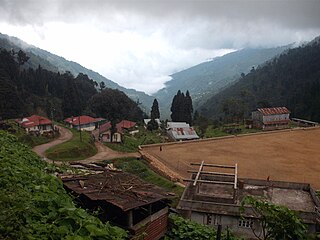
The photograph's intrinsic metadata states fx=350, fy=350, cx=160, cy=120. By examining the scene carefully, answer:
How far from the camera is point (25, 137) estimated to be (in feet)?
129

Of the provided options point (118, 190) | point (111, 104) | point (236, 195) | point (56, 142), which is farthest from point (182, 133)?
point (118, 190)

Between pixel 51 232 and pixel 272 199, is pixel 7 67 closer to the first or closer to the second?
pixel 272 199

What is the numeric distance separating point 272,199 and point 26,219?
15402 millimetres

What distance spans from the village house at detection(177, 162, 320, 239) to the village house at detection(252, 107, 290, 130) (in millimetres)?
41923

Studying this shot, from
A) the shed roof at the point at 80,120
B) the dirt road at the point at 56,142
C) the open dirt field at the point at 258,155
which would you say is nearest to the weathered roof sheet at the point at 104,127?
the shed roof at the point at 80,120

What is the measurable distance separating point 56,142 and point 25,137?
3663 millimetres

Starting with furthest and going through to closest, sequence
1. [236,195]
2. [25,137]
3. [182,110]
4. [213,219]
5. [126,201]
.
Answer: [182,110], [25,137], [236,195], [213,219], [126,201]

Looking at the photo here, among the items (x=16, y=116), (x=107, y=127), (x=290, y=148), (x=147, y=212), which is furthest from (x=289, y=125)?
(x=147, y=212)

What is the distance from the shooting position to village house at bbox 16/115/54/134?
156ft

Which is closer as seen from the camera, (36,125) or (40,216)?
(40,216)

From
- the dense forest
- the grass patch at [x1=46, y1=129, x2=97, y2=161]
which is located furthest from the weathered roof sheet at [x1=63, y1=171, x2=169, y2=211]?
the dense forest

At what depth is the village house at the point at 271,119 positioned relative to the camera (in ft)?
202

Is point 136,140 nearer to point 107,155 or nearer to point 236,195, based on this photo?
point 107,155

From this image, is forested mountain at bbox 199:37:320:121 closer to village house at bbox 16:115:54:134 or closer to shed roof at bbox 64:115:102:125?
shed roof at bbox 64:115:102:125
